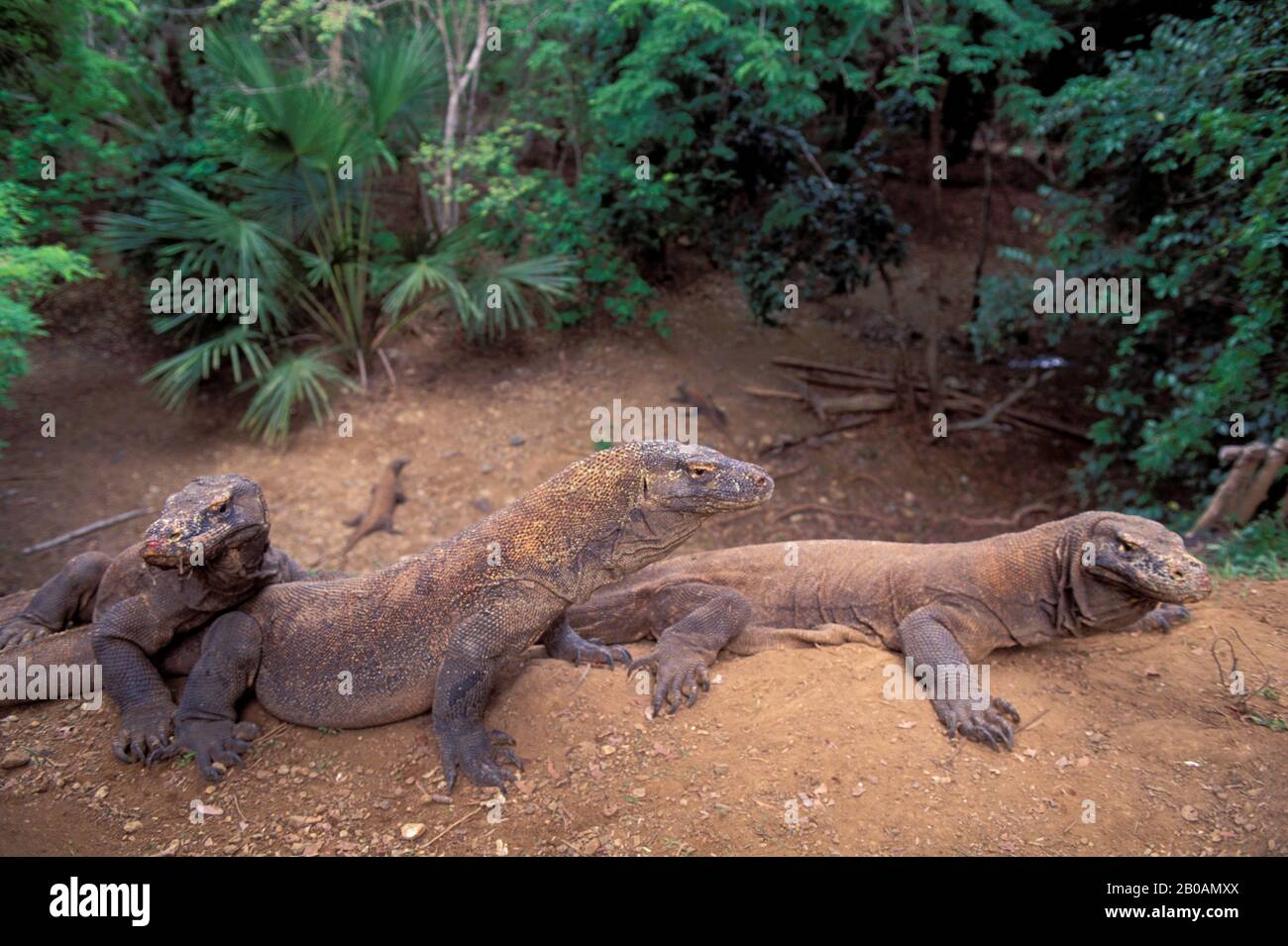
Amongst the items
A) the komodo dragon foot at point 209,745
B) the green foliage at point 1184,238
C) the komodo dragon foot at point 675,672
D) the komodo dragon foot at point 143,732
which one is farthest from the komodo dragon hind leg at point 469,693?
the green foliage at point 1184,238

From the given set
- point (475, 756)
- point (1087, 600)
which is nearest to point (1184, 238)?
point (1087, 600)

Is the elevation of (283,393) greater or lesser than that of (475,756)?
greater

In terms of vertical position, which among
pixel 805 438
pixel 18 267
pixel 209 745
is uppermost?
pixel 18 267

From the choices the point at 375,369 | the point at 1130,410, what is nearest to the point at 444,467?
the point at 375,369

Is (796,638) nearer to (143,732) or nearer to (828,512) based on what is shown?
(143,732)

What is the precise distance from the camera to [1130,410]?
8609 millimetres

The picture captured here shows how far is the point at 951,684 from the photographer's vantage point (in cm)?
418

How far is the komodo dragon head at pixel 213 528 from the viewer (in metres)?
3.43

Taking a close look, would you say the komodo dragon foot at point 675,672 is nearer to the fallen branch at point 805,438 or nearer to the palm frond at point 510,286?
the fallen branch at point 805,438

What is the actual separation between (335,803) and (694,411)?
7.50m

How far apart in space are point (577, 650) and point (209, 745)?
1763 mm

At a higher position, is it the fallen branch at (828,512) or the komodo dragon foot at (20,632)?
the komodo dragon foot at (20,632)

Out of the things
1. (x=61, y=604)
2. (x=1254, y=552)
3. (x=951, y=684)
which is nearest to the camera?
(x=951, y=684)

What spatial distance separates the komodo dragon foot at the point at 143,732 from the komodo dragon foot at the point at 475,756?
4.12ft
